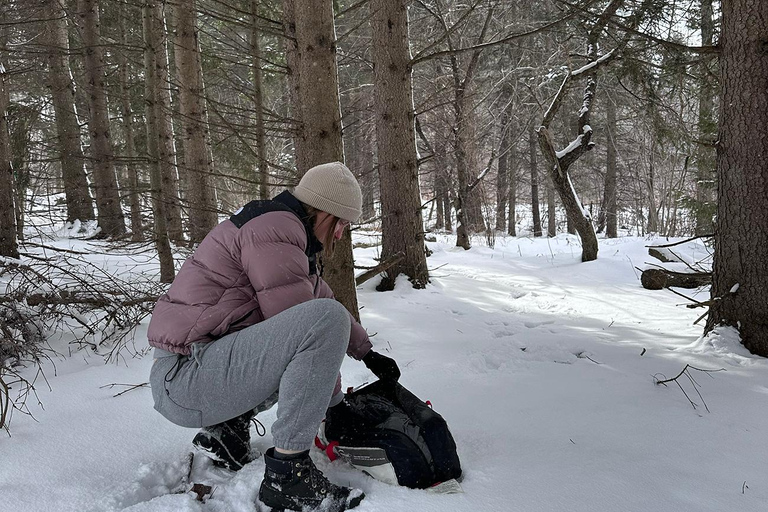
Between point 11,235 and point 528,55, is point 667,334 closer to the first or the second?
point 11,235

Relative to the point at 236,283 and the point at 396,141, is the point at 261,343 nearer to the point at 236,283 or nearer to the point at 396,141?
the point at 236,283

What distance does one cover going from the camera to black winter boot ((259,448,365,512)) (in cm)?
164

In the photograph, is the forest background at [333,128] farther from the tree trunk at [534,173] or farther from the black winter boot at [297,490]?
the tree trunk at [534,173]

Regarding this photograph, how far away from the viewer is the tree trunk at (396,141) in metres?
5.56

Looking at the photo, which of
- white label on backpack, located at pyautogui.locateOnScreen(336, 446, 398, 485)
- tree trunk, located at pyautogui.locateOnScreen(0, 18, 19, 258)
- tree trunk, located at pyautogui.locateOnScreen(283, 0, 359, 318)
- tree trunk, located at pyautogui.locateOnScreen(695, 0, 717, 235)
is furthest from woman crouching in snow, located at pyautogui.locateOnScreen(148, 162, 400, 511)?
tree trunk, located at pyautogui.locateOnScreen(0, 18, 19, 258)

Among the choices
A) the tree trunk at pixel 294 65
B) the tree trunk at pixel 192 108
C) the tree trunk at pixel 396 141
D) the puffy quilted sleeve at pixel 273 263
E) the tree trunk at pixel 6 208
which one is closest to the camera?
the puffy quilted sleeve at pixel 273 263

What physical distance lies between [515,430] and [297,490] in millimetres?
1123

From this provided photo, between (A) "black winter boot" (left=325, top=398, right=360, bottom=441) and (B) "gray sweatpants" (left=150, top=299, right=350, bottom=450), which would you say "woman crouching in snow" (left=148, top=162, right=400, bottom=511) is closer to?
(B) "gray sweatpants" (left=150, top=299, right=350, bottom=450)

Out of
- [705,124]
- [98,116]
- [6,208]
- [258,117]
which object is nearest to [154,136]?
[258,117]

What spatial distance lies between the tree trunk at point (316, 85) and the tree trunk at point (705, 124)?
2.72m

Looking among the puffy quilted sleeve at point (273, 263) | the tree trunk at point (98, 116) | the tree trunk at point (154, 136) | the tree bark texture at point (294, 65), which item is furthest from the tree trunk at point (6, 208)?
the tree trunk at point (98, 116)

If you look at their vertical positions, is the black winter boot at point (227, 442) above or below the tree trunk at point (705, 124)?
below

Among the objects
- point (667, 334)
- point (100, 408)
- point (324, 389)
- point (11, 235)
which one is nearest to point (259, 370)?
point (324, 389)

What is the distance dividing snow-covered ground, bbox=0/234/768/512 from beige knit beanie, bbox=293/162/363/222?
1.07m
